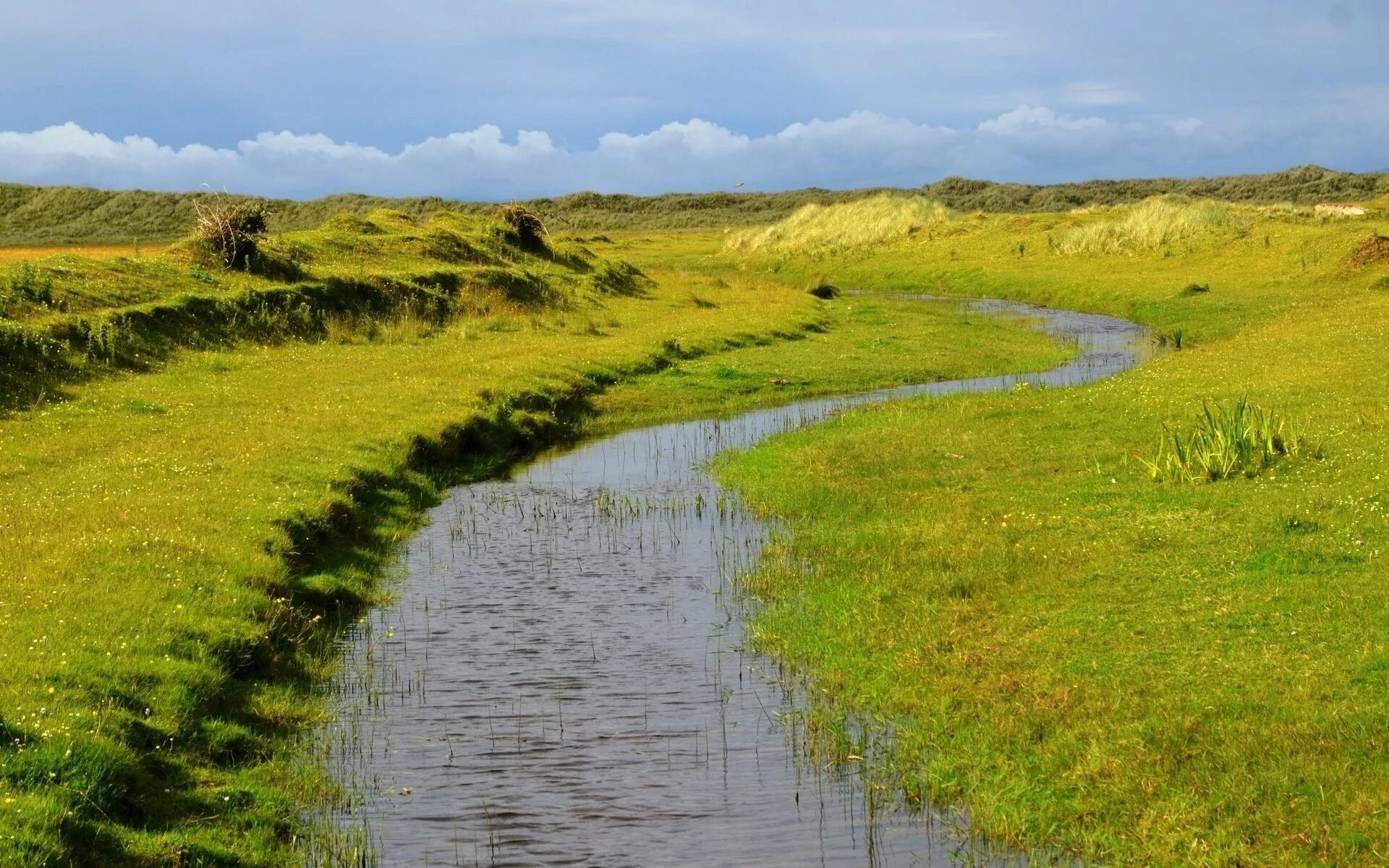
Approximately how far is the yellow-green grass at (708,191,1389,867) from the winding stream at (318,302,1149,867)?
706mm

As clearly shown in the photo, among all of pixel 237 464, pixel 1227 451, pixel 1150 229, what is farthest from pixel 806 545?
pixel 1150 229

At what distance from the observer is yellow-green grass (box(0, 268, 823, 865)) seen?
8.73m

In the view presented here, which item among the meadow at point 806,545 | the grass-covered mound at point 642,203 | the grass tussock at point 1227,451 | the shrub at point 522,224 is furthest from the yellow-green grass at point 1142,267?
the grass-covered mound at point 642,203

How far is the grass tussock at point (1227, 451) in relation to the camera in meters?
16.4

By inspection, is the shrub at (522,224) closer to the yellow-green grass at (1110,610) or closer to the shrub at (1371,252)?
the shrub at (1371,252)

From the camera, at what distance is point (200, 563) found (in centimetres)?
1334

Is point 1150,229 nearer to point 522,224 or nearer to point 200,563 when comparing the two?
point 522,224

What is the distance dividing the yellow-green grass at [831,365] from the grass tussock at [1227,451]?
13089mm

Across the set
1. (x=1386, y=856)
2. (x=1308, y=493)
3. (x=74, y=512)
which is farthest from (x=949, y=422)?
(x=1386, y=856)

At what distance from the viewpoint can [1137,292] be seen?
168 feet

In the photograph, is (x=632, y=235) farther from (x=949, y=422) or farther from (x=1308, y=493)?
(x=1308, y=493)

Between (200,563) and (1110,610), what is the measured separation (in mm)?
9080

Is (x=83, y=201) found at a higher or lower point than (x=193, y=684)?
higher

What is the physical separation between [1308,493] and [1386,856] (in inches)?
324
